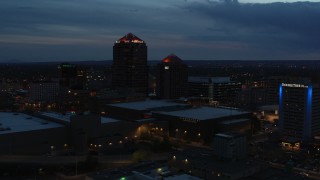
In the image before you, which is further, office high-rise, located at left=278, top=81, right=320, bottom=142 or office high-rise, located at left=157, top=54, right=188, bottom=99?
office high-rise, located at left=157, top=54, right=188, bottom=99

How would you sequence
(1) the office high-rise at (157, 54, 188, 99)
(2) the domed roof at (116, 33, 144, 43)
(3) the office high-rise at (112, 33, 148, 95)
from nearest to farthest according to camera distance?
(1) the office high-rise at (157, 54, 188, 99) < (3) the office high-rise at (112, 33, 148, 95) < (2) the domed roof at (116, 33, 144, 43)

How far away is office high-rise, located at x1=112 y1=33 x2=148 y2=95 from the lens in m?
85.0

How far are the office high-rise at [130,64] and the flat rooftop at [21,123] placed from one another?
3583 cm

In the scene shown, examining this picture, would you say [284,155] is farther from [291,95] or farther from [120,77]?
[120,77]

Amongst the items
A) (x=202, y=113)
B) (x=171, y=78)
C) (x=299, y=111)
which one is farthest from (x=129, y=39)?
(x=299, y=111)

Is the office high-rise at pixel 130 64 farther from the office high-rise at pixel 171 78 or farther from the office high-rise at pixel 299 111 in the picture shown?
the office high-rise at pixel 299 111

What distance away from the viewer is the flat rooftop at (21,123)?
40191 millimetres

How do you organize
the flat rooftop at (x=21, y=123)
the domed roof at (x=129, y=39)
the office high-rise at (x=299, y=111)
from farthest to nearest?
the domed roof at (x=129, y=39)
the office high-rise at (x=299, y=111)
the flat rooftop at (x=21, y=123)

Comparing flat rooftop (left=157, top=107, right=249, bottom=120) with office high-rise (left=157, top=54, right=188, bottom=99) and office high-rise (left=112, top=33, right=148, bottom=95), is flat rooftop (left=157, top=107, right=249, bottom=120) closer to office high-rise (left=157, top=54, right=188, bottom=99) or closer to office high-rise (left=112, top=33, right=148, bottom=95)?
office high-rise (left=157, top=54, right=188, bottom=99)

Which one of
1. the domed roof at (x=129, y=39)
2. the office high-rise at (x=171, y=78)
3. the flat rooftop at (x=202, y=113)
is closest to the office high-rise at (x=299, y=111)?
the flat rooftop at (x=202, y=113)

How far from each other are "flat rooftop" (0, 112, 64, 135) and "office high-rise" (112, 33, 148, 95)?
35.8 meters

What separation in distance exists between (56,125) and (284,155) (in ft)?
79.5

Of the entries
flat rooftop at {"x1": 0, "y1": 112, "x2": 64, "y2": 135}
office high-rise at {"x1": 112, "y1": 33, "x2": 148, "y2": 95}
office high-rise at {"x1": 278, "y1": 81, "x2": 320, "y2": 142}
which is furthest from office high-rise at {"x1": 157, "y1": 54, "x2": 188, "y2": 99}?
flat rooftop at {"x1": 0, "y1": 112, "x2": 64, "y2": 135}

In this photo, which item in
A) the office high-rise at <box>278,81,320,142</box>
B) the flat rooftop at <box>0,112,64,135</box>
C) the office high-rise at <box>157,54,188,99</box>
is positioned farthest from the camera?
the office high-rise at <box>157,54,188,99</box>
